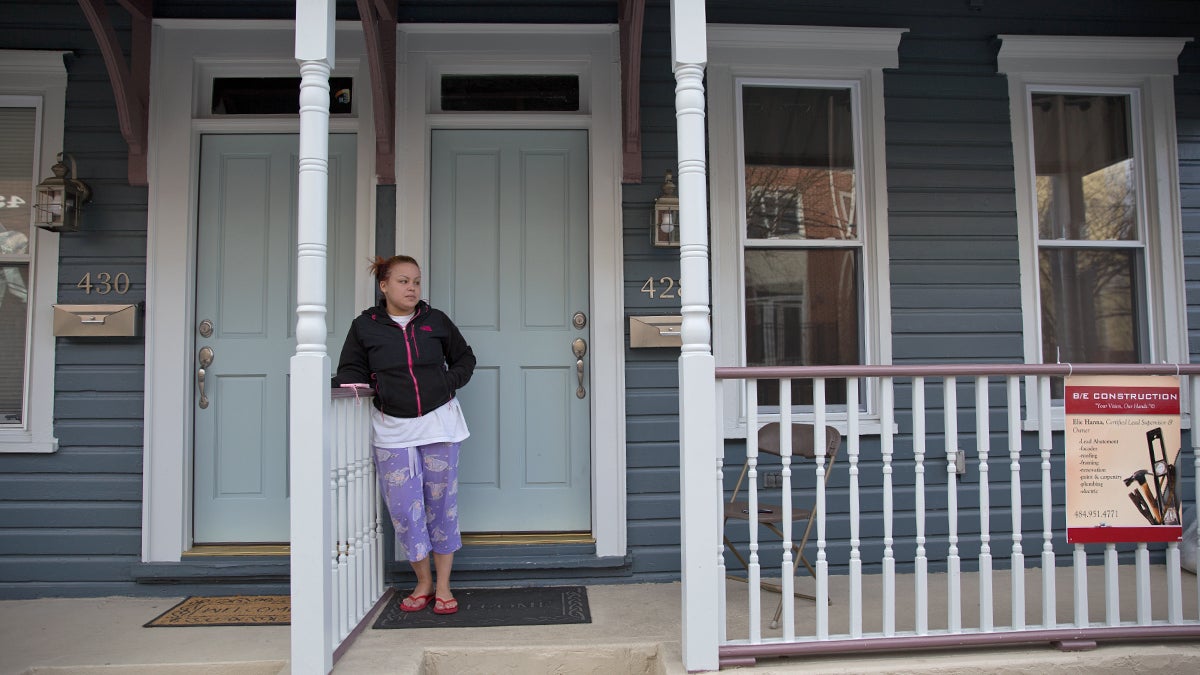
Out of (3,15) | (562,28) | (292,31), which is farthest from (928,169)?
(3,15)

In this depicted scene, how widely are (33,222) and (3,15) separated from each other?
3.32 ft

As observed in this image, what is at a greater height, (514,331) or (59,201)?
(59,201)

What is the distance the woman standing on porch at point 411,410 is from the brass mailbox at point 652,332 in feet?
2.88

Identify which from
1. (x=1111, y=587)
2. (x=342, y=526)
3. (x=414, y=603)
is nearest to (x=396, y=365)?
(x=342, y=526)

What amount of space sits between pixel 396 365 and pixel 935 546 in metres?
2.76

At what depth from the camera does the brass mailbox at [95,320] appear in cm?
376

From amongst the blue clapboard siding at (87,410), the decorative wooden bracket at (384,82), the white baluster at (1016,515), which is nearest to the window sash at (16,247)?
the blue clapboard siding at (87,410)

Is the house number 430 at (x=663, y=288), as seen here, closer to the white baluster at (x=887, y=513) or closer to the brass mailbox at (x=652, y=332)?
the brass mailbox at (x=652, y=332)

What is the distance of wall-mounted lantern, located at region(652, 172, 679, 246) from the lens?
379 centimetres

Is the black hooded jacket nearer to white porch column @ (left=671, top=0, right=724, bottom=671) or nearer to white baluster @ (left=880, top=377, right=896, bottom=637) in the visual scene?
white porch column @ (left=671, top=0, right=724, bottom=671)

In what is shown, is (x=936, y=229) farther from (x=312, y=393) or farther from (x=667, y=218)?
(x=312, y=393)

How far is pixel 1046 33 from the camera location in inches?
164

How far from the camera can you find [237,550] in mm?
3834

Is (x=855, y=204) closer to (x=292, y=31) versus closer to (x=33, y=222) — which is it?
(x=292, y=31)
